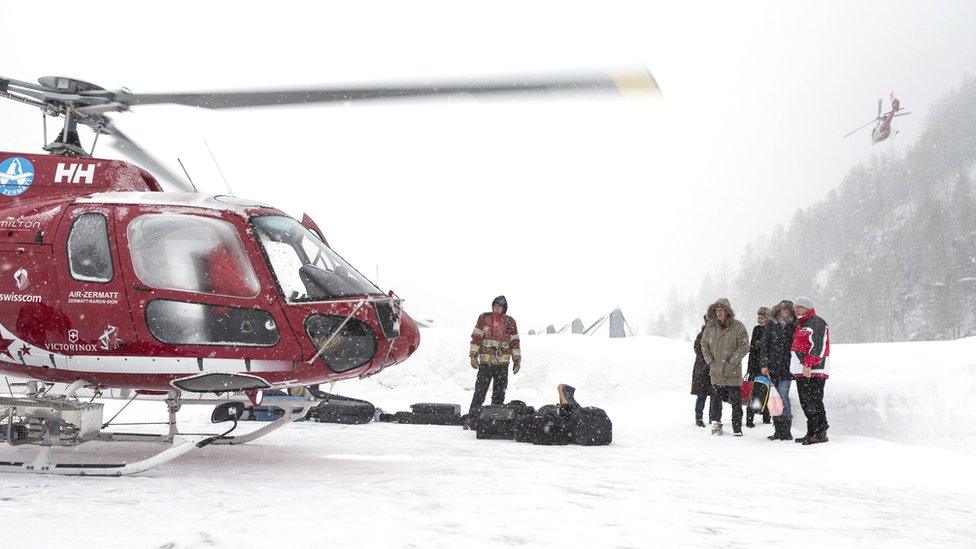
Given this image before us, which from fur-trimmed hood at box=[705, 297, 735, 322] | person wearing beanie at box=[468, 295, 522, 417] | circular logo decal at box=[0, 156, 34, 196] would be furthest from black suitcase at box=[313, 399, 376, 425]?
fur-trimmed hood at box=[705, 297, 735, 322]

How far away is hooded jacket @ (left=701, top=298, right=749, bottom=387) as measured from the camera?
32.0ft

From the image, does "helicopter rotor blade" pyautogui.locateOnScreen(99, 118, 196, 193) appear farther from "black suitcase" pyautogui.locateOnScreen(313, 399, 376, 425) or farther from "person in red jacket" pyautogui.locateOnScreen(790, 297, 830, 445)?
"person in red jacket" pyautogui.locateOnScreen(790, 297, 830, 445)

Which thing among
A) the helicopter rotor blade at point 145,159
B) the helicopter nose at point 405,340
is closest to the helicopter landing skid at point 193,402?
the helicopter nose at point 405,340

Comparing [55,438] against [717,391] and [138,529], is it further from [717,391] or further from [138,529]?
[717,391]

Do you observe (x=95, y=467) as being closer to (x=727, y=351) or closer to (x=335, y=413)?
(x=335, y=413)

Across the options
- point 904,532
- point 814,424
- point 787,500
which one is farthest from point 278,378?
point 814,424

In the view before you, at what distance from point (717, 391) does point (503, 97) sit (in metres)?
6.58

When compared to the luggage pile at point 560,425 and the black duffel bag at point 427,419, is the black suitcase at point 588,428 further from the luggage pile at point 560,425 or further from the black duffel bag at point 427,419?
the black duffel bag at point 427,419

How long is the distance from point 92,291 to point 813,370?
7.33 metres

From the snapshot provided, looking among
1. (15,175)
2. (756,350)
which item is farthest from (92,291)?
(756,350)

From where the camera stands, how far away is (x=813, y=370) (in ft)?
28.3

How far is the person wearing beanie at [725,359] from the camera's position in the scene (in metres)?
9.74

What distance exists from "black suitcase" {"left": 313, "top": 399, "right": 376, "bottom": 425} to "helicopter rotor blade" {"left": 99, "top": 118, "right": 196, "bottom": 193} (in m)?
3.36

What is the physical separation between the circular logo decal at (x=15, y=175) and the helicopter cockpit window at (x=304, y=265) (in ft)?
6.96
